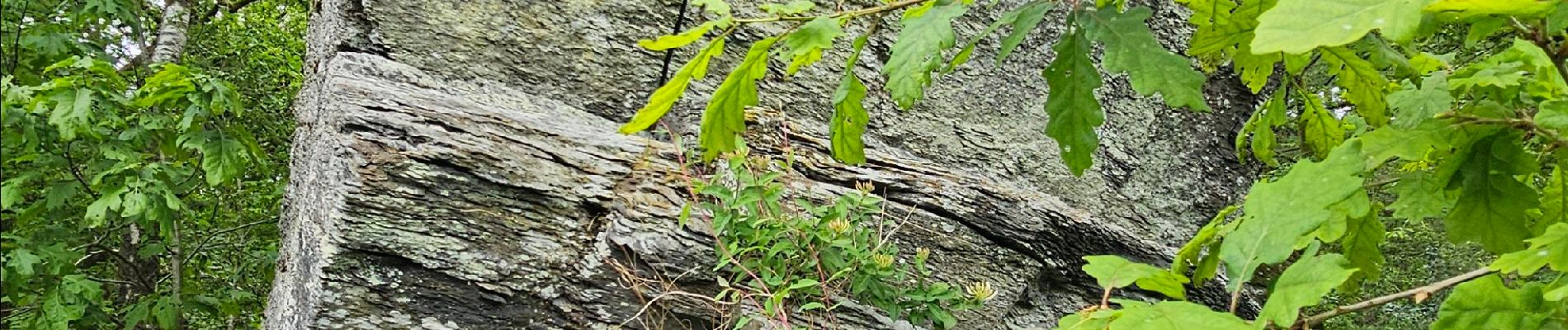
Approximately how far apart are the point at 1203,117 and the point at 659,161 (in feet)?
4.74

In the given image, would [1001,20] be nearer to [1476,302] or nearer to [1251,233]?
[1251,233]

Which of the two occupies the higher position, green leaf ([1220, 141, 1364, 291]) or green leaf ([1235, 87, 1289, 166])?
green leaf ([1220, 141, 1364, 291])

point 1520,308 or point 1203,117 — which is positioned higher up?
point 1520,308

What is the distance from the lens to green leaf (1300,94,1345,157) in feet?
5.06

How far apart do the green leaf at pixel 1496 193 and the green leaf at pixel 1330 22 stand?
0.48 meters

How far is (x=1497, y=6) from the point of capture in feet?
2.14

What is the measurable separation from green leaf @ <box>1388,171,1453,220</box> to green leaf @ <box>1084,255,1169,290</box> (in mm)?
399

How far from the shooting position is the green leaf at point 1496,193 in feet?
3.28

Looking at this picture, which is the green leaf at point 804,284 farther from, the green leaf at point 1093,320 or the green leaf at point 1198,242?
the green leaf at point 1093,320

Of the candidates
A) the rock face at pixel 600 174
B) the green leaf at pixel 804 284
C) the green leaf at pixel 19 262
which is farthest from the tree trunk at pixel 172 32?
the green leaf at pixel 804 284

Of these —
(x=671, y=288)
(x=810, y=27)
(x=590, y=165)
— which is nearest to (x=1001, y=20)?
(x=810, y=27)

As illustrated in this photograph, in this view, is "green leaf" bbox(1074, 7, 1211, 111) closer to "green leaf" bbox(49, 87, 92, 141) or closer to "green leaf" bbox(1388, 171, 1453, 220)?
"green leaf" bbox(1388, 171, 1453, 220)

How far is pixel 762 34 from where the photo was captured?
2.38 meters

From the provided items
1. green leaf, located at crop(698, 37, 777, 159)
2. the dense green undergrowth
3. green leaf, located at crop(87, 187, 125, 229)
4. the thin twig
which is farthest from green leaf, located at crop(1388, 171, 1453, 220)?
green leaf, located at crop(87, 187, 125, 229)
